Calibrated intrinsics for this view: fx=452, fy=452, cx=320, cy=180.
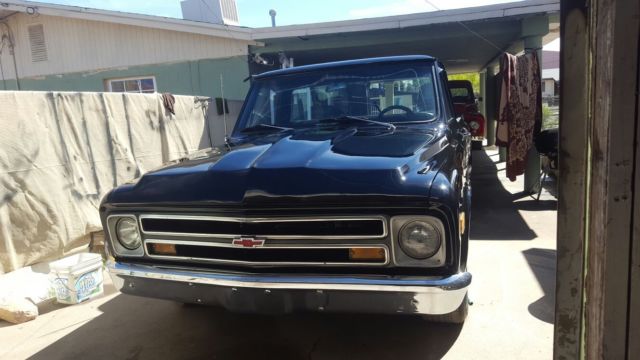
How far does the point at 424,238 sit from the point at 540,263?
2.78 metres

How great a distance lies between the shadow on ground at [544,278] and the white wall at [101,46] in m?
7.26

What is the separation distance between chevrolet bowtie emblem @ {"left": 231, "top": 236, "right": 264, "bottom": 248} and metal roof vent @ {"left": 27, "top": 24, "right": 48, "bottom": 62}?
11466 mm

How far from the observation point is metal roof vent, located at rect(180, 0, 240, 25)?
11289 millimetres

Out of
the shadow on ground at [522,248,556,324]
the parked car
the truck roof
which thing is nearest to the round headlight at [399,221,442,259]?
the parked car

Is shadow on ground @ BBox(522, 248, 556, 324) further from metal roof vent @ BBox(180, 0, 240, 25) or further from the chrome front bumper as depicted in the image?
metal roof vent @ BBox(180, 0, 240, 25)

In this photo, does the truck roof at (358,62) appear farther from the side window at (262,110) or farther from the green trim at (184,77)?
the green trim at (184,77)

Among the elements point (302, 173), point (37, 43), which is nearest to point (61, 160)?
point (302, 173)

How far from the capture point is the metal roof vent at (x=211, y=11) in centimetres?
1129

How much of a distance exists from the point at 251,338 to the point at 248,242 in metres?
1.14

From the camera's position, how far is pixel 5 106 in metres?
4.35

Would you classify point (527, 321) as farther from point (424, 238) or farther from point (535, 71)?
point (535, 71)

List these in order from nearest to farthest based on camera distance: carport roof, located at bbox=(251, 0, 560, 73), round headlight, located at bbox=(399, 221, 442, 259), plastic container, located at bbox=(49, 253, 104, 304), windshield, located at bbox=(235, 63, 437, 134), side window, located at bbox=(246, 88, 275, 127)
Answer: round headlight, located at bbox=(399, 221, 442, 259)
windshield, located at bbox=(235, 63, 437, 134)
side window, located at bbox=(246, 88, 275, 127)
plastic container, located at bbox=(49, 253, 104, 304)
carport roof, located at bbox=(251, 0, 560, 73)

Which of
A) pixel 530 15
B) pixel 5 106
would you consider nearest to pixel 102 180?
pixel 5 106

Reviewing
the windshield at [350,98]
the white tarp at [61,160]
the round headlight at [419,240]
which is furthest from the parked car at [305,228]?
the white tarp at [61,160]
